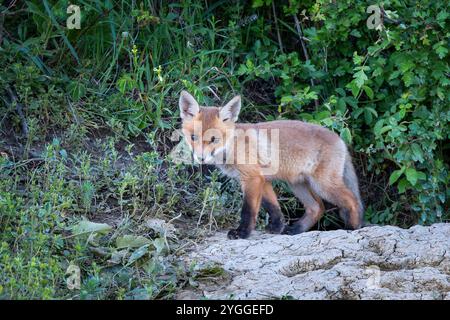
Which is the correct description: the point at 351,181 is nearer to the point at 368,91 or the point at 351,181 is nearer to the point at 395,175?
the point at 395,175

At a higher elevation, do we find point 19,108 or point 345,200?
point 19,108

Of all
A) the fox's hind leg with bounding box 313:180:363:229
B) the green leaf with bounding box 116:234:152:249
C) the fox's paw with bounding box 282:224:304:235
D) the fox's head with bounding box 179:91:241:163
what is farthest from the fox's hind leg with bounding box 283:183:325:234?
the green leaf with bounding box 116:234:152:249

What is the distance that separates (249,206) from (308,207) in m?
0.73

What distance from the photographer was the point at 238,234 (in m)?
5.46

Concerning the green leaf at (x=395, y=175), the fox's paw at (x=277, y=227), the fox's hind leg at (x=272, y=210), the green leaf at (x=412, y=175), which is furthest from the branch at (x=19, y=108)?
the green leaf at (x=412, y=175)

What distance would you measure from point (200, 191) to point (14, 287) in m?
2.24

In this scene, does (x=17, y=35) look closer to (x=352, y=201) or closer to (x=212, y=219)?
(x=212, y=219)

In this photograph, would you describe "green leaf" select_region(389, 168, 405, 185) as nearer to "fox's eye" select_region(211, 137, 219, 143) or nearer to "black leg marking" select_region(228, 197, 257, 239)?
"black leg marking" select_region(228, 197, 257, 239)

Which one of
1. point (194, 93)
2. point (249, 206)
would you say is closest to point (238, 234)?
point (249, 206)

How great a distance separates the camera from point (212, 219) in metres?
5.69

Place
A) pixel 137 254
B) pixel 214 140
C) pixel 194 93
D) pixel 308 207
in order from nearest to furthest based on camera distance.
→ pixel 137 254 → pixel 214 140 → pixel 308 207 → pixel 194 93

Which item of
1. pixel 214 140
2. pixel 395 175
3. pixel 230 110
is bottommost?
pixel 395 175

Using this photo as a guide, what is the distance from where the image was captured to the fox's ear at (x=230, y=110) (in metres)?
5.63

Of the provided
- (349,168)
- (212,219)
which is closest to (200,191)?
(212,219)
